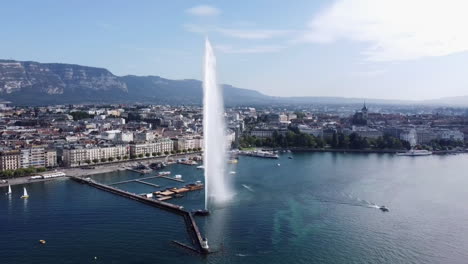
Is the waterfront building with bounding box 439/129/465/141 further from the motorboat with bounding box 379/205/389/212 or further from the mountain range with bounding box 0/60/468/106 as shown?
the mountain range with bounding box 0/60/468/106

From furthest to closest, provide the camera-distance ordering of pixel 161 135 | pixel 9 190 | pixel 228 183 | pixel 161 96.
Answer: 1. pixel 161 96
2. pixel 161 135
3. pixel 228 183
4. pixel 9 190

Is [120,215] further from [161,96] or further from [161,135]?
[161,96]

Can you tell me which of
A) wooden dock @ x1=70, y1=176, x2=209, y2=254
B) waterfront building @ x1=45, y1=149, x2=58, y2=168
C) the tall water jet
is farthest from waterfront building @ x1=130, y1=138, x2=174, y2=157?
the tall water jet

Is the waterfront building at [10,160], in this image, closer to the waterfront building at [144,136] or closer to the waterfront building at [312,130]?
the waterfront building at [144,136]

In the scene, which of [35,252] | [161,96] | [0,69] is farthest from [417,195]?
[161,96]

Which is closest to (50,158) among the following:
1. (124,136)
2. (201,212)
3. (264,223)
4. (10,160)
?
(10,160)
